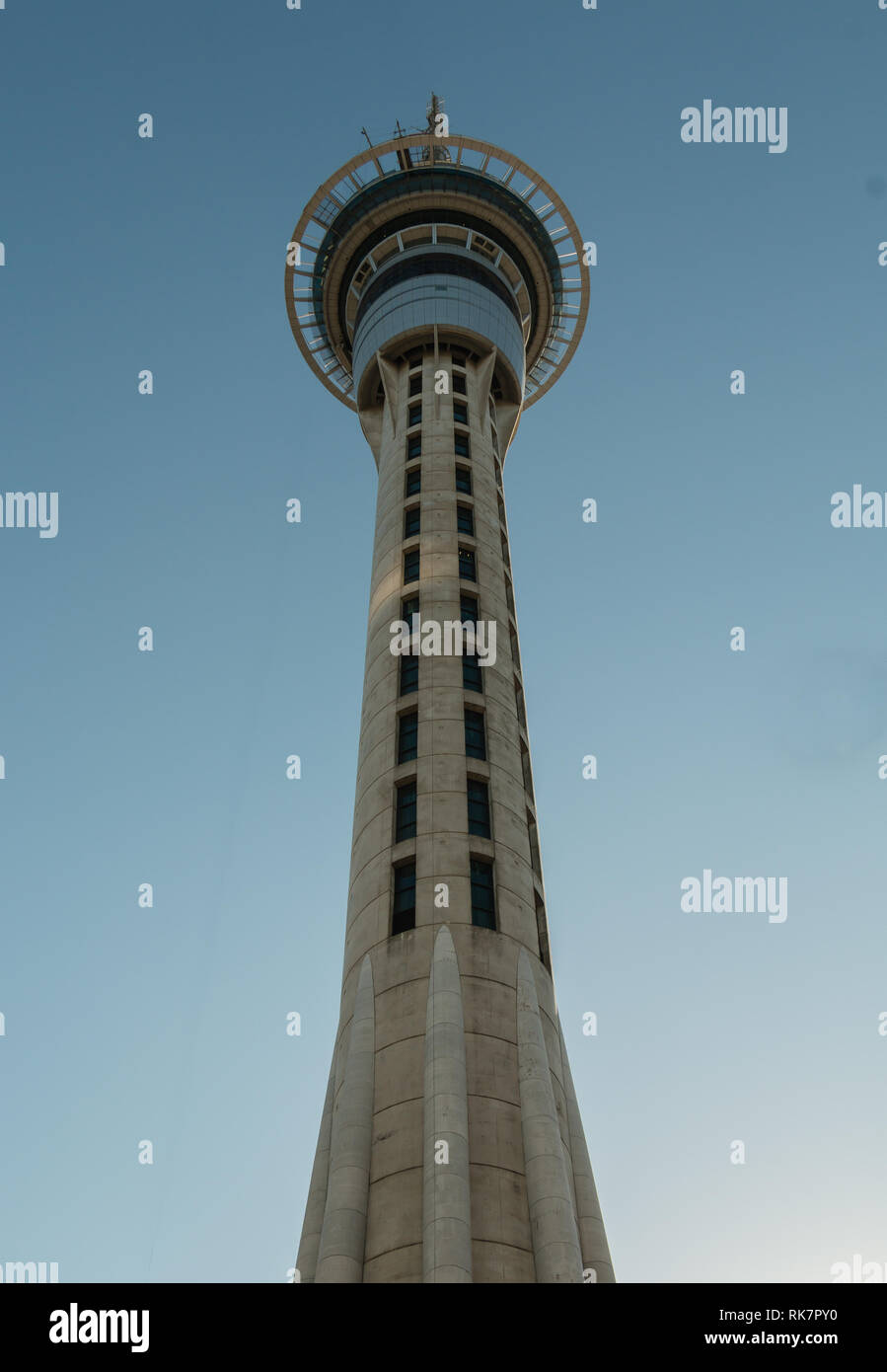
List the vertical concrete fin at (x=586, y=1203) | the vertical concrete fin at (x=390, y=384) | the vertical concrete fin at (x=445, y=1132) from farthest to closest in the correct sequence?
the vertical concrete fin at (x=390, y=384)
the vertical concrete fin at (x=586, y=1203)
the vertical concrete fin at (x=445, y=1132)

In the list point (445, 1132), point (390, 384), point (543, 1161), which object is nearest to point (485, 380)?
point (390, 384)

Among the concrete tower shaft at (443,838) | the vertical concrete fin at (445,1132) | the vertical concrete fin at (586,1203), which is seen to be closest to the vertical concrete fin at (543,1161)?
the concrete tower shaft at (443,838)

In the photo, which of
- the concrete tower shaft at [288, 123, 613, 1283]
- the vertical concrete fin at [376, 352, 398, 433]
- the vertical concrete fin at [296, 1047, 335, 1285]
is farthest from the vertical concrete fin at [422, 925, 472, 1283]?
the vertical concrete fin at [376, 352, 398, 433]

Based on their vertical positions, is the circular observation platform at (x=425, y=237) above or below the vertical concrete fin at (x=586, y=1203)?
above

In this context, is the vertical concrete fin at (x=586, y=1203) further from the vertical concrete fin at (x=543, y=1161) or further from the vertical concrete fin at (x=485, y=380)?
the vertical concrete fin at (x=485, y=380)

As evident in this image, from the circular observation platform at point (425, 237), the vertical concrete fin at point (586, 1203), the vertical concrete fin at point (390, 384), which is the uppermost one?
the circular observation platform at point (425, 237)

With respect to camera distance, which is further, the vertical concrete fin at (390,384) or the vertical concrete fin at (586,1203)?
the vertical concrete fin at (390,384)
